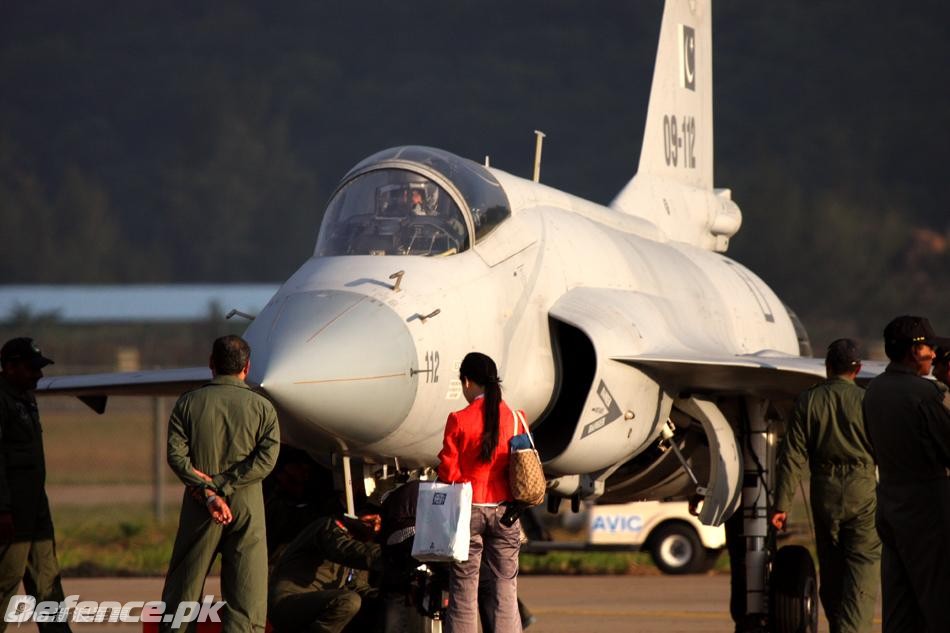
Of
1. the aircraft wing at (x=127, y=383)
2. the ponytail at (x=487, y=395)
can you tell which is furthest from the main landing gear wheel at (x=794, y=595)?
the aircraft wing at (x=127, y=383)

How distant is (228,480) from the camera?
7422 mm

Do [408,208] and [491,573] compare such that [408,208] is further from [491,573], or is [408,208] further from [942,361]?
[942,361]

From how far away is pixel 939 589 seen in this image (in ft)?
21.5

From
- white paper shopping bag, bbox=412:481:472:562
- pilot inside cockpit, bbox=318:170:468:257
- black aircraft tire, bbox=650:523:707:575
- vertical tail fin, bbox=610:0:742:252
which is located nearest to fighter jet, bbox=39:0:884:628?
pilot inside cockpit, bbox=318:170:468:257

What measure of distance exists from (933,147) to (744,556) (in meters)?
70.8

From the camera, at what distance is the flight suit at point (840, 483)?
344 inches

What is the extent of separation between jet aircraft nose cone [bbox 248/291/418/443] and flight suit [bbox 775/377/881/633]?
7.37ft

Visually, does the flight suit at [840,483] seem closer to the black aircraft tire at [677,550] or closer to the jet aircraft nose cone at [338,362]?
the jet aircraft nose cone at [338,362]

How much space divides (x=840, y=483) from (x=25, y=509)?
4.31 m

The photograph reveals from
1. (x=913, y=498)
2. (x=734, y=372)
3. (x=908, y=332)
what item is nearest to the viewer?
(x=913, y=498)

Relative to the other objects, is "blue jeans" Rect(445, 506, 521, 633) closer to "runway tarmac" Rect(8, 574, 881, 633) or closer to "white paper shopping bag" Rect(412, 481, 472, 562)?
"white paper shopping bag" Rect(412, 481, 472, 562)

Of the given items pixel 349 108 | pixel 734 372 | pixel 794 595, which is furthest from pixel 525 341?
pixel 349 108

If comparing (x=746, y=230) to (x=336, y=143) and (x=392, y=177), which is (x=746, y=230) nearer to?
(x=392, y=177)

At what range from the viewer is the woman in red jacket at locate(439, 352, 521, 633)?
23.6 feet
